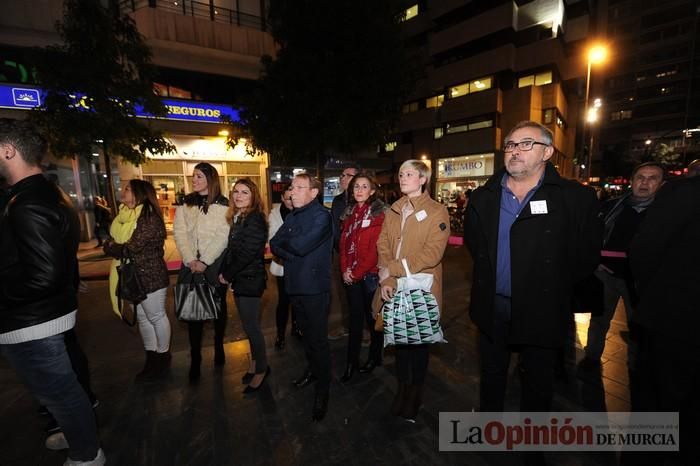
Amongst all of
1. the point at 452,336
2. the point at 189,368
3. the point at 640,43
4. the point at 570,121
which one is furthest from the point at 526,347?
the point at 640,43

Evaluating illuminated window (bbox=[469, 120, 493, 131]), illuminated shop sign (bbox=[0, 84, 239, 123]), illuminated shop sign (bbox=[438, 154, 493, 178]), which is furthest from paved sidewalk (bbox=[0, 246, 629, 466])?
illuminated window (bbox=[469, 120, 493, 131])

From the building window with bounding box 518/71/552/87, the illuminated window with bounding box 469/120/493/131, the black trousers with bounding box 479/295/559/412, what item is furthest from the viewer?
the illuminated window with bounding box 469/120/493/131

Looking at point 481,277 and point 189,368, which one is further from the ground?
point 481,277

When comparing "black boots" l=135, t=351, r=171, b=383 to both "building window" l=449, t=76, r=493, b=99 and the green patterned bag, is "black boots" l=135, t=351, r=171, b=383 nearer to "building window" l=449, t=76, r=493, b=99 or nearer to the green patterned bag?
the green patterned bag

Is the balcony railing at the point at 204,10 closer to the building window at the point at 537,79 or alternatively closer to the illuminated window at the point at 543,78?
the building window at the point at 537,79

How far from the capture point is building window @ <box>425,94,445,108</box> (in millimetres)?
27866

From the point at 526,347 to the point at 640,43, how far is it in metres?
91.2

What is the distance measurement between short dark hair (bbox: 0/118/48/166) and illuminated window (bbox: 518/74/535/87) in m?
28.3

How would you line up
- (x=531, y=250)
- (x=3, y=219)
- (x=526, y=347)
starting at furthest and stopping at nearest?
(x=526, y=347) < (x=531, y=250) < (x=3, y=219)

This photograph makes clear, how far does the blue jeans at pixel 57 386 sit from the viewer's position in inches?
81.7

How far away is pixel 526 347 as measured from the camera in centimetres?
235

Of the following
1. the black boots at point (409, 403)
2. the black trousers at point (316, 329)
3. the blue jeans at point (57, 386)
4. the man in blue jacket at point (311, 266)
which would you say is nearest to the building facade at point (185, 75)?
the man in blue jacket at point (311, 266)

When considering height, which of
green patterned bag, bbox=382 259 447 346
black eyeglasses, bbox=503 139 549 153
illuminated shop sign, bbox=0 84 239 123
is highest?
illuminated shop sign, bbox=0 84 239 123

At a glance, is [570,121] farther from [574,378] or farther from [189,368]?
[189,368]
